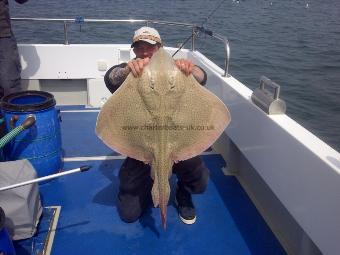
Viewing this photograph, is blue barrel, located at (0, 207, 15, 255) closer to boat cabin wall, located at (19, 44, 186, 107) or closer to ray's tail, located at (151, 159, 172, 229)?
ray's tail, located at (151, 159, 172, 229)

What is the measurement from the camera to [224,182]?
4.02m

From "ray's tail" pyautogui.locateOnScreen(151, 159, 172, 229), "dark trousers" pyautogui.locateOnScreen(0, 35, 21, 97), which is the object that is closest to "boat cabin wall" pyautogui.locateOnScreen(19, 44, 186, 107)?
"dark trousers" pyautogui.locateOnScreen(0, 35, 21, 97)

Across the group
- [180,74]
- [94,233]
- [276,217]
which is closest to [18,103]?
[94,233]

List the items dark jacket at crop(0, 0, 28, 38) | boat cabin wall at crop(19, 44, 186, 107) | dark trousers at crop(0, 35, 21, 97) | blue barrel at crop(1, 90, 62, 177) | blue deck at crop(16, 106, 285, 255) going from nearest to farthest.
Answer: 1. blue deck at crop(16, 106, 285, 255)
2. blue barrel at crop(1, 90, 62, 177)
3. dark jacket at crop(0, 0, 28, 38)
4. dark trousers at crop(0, 35, 21, 97)
5. boat cabin wall at crop(19, 44, 186, 107)

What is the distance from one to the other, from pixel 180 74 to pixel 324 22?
18.9 meters

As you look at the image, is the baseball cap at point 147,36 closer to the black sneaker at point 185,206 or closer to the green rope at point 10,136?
the green rope at point 10,136

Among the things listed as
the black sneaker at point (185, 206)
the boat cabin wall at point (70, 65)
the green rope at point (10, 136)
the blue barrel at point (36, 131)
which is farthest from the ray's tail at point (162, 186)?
the boat cabin wall at point (70, 65)

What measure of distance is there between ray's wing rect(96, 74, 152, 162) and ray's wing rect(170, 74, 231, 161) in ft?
0.71

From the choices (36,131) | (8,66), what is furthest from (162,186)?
(8,66)

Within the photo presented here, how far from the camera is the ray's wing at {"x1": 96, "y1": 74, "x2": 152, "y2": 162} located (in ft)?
8.26

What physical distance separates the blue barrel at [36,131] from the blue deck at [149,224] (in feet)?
0.96

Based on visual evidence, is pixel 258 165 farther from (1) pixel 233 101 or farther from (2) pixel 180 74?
(2) pixel 180 74

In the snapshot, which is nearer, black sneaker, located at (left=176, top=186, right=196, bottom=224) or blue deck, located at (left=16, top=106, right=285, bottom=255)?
blue deck, located at (left=16, top=106, right=285, bottom=255)

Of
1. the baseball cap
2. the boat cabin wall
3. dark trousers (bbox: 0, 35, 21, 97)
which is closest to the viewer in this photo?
the baseball cap
